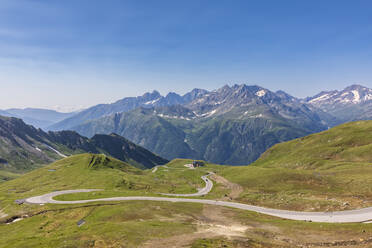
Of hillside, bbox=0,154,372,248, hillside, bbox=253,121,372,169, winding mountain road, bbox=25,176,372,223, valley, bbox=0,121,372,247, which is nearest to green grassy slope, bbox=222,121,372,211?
hillside, bbox=253,121,372,169

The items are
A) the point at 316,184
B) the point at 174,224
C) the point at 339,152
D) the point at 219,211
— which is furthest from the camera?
the point at 339,152

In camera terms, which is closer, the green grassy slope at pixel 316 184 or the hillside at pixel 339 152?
the green grassy slope at pixel 316 184

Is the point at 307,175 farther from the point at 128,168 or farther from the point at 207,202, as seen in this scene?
the point at 128,168

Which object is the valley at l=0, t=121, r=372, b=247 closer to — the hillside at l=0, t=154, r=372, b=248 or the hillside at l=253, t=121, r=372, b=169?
the hillside at l=0, t=154, r=372, b=248

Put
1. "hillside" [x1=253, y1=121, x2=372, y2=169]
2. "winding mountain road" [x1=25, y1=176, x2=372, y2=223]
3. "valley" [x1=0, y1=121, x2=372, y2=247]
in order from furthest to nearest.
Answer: "hillside" [x1=253, y1=121, x2=372, y2=169] → "winding mountain road" [x1=25, y1=176, x2=372, y2=223] → "valley" [x1=0, y1=121, x2=372, y2=247]

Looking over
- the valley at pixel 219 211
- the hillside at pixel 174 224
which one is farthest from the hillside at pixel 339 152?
the hillside at pixel 174 224

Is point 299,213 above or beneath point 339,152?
beneath

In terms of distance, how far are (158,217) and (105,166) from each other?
132154mm

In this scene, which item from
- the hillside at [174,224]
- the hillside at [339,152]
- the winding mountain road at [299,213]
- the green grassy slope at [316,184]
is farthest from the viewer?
the hillside at [339,152]

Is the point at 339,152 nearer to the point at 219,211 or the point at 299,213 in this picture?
the point at 299,213

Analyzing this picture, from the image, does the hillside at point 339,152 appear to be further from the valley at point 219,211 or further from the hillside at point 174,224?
the hillside at point 174,224

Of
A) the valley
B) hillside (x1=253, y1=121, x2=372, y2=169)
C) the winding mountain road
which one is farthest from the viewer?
hillside (x1=253, y1=121, x2=372, y2=169)

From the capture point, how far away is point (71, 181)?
14812 cm

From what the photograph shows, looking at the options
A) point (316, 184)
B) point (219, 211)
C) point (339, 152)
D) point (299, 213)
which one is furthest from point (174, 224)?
point (339, 152)
